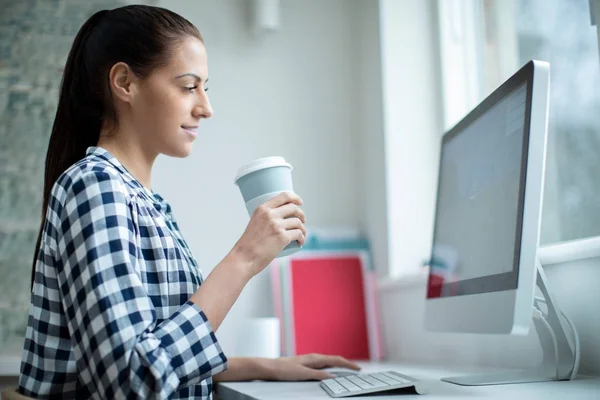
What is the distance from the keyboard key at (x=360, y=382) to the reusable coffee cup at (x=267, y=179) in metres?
0.25

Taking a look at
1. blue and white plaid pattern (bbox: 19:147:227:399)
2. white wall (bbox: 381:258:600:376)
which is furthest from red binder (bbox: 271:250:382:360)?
blue and white plaid pattern (bbox: 19:147:227:399)

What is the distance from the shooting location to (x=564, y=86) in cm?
171

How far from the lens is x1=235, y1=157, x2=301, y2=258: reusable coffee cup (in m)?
1.12

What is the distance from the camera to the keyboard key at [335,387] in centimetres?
105

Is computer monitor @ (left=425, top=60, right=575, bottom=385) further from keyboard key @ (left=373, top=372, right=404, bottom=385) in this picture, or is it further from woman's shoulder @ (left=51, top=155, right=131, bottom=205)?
woman's shoulder @ (left=51, top=155, right=131, bottom=205)

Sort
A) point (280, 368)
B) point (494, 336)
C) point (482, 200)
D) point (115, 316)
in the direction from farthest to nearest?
point (494, 336) → point (280, 368) → point (482, 200) → point (115, 316)

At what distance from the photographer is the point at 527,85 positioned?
1050 mm

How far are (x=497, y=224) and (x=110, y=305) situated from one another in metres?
0.64

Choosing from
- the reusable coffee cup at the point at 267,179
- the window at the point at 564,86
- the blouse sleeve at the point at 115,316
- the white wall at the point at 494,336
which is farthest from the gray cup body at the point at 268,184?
the window at the point at 564,86

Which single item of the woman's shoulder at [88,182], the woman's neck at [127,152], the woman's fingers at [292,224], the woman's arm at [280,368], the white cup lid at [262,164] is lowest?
the woman's arm at [280,368]

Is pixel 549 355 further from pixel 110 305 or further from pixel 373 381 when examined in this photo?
pixel 110 305

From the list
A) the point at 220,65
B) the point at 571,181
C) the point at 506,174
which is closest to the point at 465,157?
the point at 506,174

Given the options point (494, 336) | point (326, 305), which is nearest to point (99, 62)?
point (494, 336)

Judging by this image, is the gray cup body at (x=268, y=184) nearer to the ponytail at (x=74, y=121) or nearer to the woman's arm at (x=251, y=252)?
the woman's arm at (x=251, y=252)
